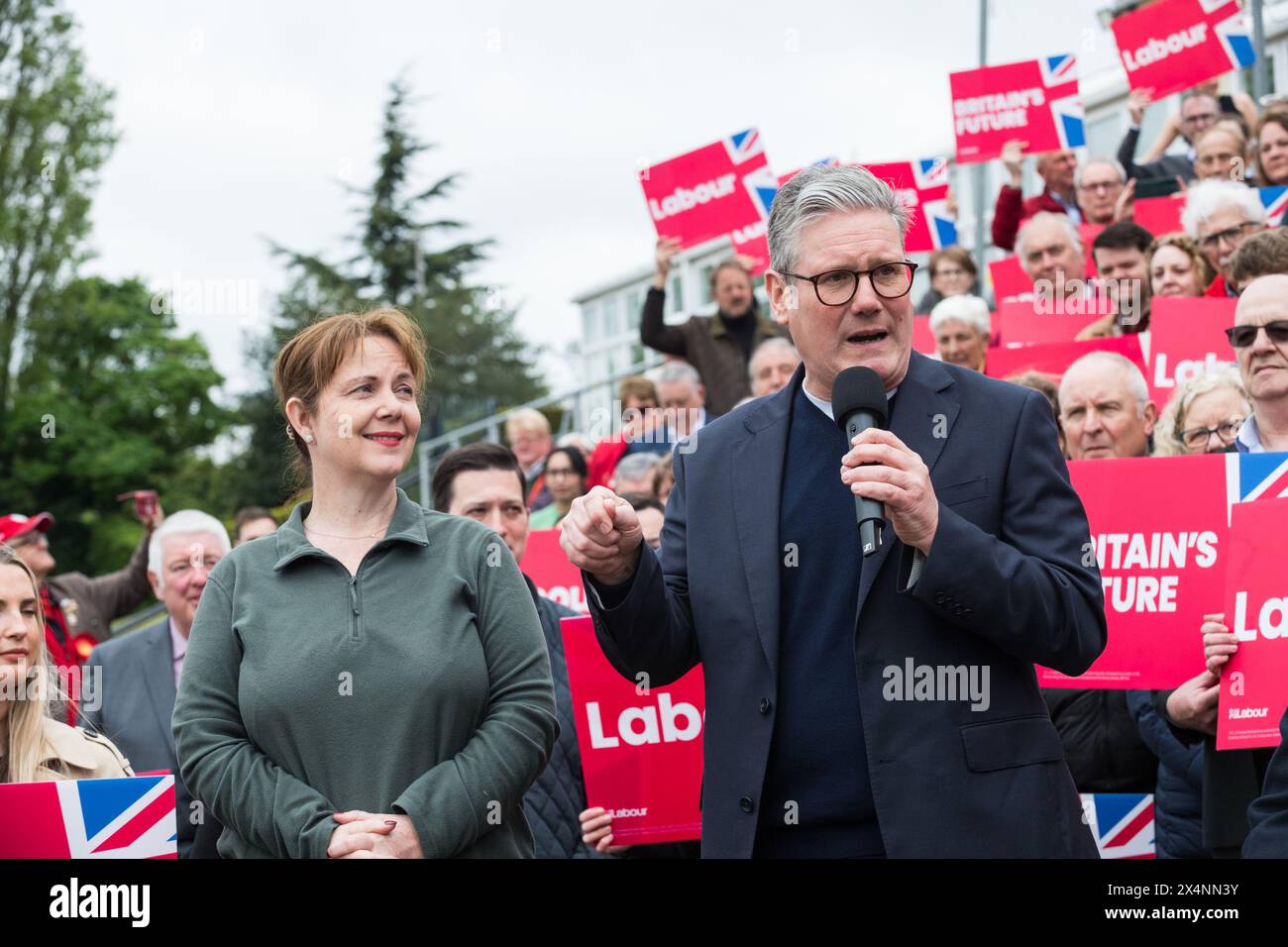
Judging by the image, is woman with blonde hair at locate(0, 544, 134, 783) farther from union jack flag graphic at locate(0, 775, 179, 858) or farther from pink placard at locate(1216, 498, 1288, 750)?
pink placard at locate(1216, 498, 1288, 750)

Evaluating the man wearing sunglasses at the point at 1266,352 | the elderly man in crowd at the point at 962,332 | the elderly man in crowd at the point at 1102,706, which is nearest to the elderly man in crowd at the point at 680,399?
the elderly man in crowd at the point at 962,332

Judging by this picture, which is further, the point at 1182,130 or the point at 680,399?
the point at 1182,130

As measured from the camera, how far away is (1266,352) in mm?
4730

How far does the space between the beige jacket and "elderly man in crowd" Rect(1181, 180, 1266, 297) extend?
536 cm

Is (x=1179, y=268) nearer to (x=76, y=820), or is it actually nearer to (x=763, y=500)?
(x=763, y=500)

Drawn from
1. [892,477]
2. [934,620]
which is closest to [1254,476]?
[934,620]

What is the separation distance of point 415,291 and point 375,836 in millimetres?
45675

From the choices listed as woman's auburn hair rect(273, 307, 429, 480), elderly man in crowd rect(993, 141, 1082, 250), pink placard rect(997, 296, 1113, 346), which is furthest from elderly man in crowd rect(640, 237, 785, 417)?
woman's auburn hair rect(273, 307, 429, 480)

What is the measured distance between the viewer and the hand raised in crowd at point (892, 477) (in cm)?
294

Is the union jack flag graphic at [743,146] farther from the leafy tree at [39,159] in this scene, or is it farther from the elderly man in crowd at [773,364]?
the leafy tree at [39,159]

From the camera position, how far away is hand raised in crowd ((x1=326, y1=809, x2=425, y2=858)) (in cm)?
331

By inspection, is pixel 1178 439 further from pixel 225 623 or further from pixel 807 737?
pixel 225 623
